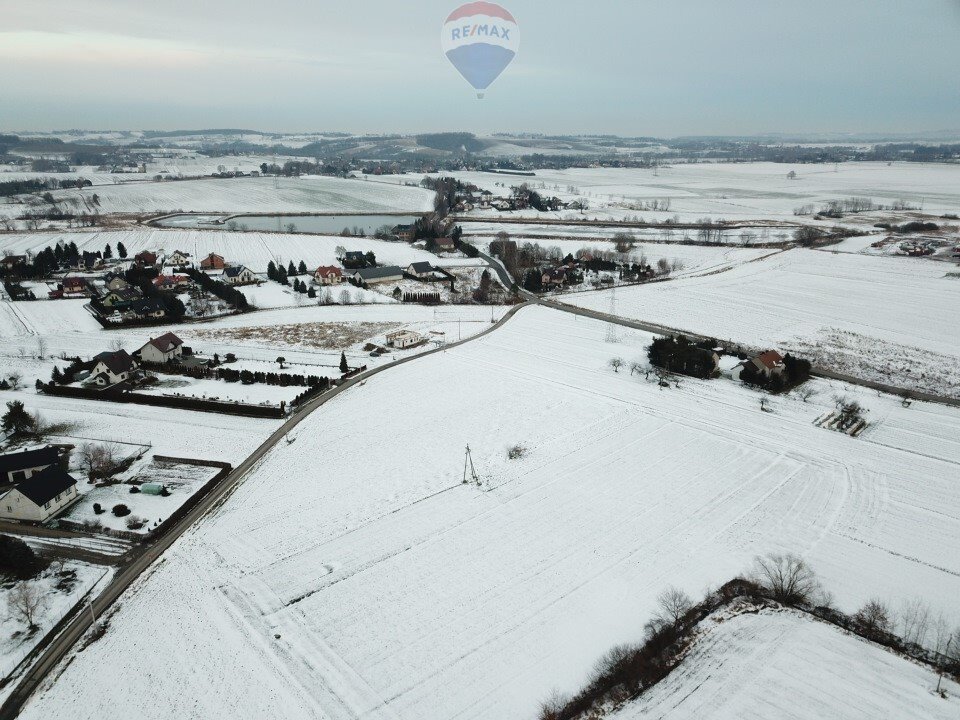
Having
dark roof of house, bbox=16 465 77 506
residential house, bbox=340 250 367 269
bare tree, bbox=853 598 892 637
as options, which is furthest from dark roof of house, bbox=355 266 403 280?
bare tree, bbox=853 598 892 637

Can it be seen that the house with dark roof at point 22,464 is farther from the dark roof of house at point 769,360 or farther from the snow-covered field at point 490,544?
the dark roof of house at point 769,360

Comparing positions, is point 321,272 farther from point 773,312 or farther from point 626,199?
point 626,199

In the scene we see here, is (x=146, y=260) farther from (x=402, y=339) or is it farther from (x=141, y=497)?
(x=141, y=497)

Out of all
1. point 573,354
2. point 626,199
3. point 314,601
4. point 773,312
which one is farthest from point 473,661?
point 626,199

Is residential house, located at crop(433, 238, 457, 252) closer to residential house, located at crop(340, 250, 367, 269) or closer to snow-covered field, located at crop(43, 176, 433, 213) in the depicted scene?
residential house, located at crop(340, 250, 367, 269)

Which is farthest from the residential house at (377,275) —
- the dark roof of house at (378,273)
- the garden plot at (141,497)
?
the garden plot at (141,497)

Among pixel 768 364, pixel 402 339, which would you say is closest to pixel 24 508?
pixel 402 339
